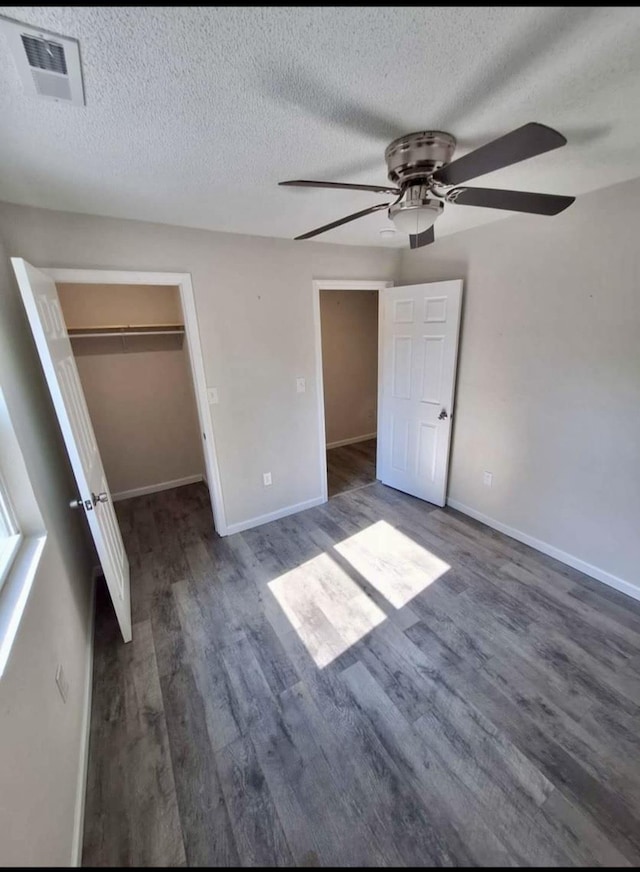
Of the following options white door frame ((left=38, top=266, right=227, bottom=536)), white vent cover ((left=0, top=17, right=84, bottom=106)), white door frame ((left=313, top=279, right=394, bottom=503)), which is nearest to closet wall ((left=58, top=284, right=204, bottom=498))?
white door frame ((left=38, top=266, right=227, bottom=536))

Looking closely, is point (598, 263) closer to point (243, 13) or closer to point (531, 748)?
point (243, 13)

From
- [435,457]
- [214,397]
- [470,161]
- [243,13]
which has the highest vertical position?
[243,13]

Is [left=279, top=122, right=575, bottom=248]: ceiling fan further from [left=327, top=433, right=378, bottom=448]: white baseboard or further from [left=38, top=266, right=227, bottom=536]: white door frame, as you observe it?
[left=327, top=433, right=378, bottom=448]: white baseboard

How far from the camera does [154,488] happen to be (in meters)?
3.73

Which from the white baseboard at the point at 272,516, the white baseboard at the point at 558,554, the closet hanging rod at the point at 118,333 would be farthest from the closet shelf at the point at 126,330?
the white baseboard at the point at 558,554

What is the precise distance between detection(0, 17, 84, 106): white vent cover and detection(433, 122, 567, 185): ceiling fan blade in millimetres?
1061

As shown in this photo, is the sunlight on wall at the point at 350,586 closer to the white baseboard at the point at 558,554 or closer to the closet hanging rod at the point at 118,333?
the white baseboard at the point at 558,554

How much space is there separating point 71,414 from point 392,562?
7.20 ft

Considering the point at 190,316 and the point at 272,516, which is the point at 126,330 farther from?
the point at 272,516

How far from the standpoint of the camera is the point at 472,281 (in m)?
2.63

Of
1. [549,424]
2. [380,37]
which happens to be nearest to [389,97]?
[380,37]

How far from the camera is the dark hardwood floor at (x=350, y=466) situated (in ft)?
12.2

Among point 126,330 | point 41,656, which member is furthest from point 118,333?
point 41,656

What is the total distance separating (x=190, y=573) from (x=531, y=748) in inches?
84.0
